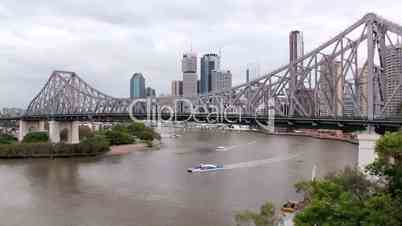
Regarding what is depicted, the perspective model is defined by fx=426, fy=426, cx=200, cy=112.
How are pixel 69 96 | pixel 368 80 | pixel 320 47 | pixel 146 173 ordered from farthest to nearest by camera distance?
pixel 69 96
pixel 146 173
pixel 320 47
pixel 368 80

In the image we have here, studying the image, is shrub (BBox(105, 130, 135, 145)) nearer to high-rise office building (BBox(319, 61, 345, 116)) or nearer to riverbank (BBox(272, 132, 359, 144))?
riverbank (BBox(272, 132, 359, 144))

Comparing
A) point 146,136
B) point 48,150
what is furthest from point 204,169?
point 146,136

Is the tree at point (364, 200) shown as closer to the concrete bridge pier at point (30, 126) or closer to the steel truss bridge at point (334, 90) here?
the steel truss bridge at point (334, 90)

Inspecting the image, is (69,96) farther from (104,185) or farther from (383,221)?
(383,221)

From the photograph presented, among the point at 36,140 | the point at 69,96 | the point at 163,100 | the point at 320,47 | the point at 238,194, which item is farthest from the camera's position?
the point at 69,96

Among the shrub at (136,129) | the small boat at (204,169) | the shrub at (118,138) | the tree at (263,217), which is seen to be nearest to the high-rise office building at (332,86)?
the small boat at (204,169)

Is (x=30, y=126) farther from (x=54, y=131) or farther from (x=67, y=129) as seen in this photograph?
(x=54, y=131)

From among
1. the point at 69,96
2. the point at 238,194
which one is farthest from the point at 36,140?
the point at 238,194

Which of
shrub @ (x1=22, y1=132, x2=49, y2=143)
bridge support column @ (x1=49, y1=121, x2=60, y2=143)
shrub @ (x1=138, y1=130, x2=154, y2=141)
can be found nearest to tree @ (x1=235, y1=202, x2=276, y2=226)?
bridge support column @ (x1=49, y1=121, x2=60, y2=143)
